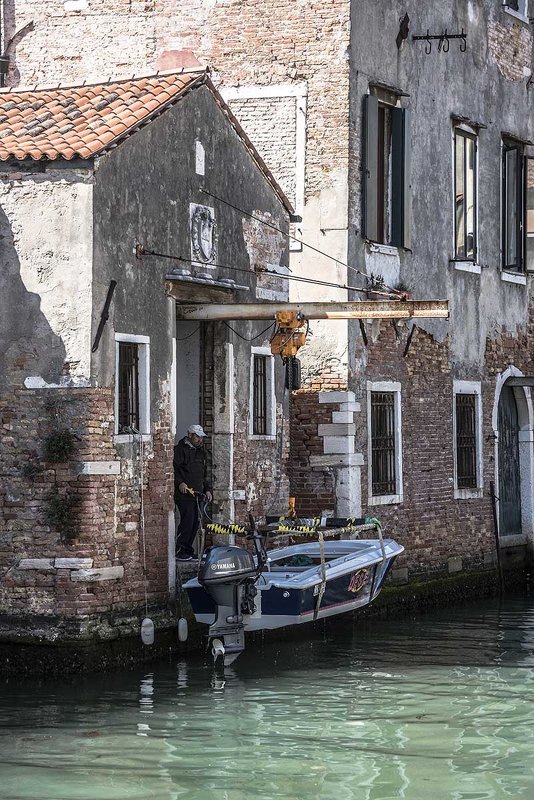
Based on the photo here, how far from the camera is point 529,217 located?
22641 mm

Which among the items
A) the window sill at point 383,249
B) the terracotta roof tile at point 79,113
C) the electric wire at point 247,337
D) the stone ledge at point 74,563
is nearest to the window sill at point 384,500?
the electric wire at point 247,337

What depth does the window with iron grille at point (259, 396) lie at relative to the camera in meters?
16.8

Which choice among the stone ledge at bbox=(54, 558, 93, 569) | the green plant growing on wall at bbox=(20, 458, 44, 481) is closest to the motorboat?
the stone ledge at bbox=(54, 558, 93, 569)

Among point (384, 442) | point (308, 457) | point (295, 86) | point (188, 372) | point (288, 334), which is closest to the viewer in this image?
point (288, 334)

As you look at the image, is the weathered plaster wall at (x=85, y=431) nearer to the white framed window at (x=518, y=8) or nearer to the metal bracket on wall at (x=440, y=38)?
the metal bracket on wall at (x=440, y=38)

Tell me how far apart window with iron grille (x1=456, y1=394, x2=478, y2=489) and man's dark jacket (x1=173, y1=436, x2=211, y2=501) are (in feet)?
19.8

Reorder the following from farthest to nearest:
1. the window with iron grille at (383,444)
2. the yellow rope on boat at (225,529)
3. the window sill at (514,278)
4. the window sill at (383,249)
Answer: the window sill at (514,278) → the window with iron grille at (383,444) → the window sill at (383,249) → the yellow rope on boat at (225,529)

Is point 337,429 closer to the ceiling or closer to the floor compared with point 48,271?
closer to the floor

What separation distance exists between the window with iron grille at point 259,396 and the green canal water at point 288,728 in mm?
2300

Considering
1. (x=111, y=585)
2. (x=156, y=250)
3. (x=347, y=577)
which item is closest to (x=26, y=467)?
(x=111, y=585)

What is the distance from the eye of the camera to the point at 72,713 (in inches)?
475

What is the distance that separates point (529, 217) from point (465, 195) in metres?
1.99

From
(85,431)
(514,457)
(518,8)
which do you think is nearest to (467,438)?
(514,457)

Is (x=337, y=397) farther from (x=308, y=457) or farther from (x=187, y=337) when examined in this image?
(x=187, y=337)
